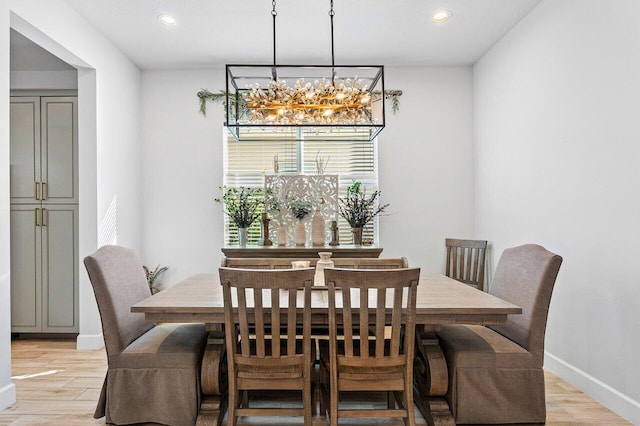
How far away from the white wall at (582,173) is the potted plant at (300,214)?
1.93 m

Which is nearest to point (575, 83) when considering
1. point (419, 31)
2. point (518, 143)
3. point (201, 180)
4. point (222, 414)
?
point (518, 143)

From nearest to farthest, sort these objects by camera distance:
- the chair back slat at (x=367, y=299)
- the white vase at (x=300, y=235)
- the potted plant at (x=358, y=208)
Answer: the chair back slat at (x=367, y=299), the white vase at (x=300, y=235), the potted plant at (x=358, y=208)

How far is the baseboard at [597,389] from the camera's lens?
8.54ft

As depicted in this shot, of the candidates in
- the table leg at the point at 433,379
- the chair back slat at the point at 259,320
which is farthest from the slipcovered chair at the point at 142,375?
the table leg at the point at 433,379

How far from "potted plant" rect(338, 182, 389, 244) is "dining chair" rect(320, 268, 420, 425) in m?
2.60

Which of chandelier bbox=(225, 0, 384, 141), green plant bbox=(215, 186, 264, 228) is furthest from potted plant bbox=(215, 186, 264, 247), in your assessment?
chandelier bbox=(225, 0, 384, 141)

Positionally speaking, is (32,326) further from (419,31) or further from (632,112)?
(632,112)

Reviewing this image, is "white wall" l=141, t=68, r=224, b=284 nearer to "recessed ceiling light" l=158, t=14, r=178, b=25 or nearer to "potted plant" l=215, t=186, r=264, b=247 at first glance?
"potted plant" l=215, t=186, r=264, b=247

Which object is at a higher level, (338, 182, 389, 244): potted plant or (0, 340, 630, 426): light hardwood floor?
(338, 182, 389, 244): potted plant

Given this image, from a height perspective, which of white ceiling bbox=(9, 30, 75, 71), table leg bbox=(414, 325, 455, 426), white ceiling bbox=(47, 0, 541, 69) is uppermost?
white ceiling bbox=(47, 0, 541, 69)

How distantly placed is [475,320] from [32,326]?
4041 millimetres

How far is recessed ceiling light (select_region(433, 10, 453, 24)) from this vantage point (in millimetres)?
3760

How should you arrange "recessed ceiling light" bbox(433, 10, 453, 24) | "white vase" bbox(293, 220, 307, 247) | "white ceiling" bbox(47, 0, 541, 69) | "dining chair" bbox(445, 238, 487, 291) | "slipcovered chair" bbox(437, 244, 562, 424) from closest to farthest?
"slipcovered chair" bbox(437, 244, 562, 424) → "white ceiling" bbox(47, 0, 541, 69) → "recessed ceiling light" bbox(433, 10, 453, 24) → "dining chair" bbox(445, 238, 487, 291) → "white vase" bbox(293, 220, 307, 247)

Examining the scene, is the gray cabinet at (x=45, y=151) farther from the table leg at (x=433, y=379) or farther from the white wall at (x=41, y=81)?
the table leg at (x=433, y=379)
